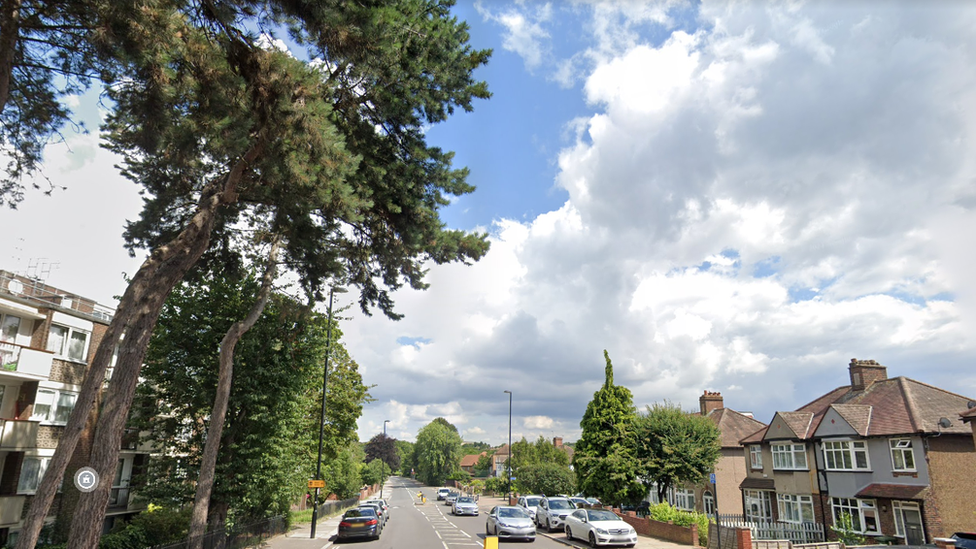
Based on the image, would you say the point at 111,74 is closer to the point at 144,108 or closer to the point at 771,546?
the point at 144,108

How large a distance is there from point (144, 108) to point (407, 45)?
18.4ft

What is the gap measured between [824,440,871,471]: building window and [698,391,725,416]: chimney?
1506 centimetres

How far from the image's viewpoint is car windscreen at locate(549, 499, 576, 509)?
27750 millimetres

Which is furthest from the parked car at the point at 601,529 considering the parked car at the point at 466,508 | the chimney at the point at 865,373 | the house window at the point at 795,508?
the parked car at the point at 466,508

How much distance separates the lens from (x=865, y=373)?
31.1 metres

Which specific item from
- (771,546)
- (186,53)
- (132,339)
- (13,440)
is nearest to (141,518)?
(13,440)

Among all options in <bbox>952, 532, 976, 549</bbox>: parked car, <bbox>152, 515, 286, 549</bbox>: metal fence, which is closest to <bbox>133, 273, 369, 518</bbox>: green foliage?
<bbox>152, 515, 286, 549</bbox>: metal fence

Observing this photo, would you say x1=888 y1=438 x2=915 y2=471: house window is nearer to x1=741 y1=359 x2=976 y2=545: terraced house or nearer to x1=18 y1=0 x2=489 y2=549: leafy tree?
x1=741 y1=359 x2=976 y2=545: terraced house

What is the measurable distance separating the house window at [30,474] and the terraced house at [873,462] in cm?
3344

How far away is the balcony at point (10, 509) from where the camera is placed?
19.3 metres

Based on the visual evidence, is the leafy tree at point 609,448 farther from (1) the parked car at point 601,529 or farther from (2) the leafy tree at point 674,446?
(1) the parked car at point 601,529

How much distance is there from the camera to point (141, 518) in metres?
21.2

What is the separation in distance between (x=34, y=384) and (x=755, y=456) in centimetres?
3649

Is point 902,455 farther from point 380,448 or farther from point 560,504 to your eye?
point 380,448
